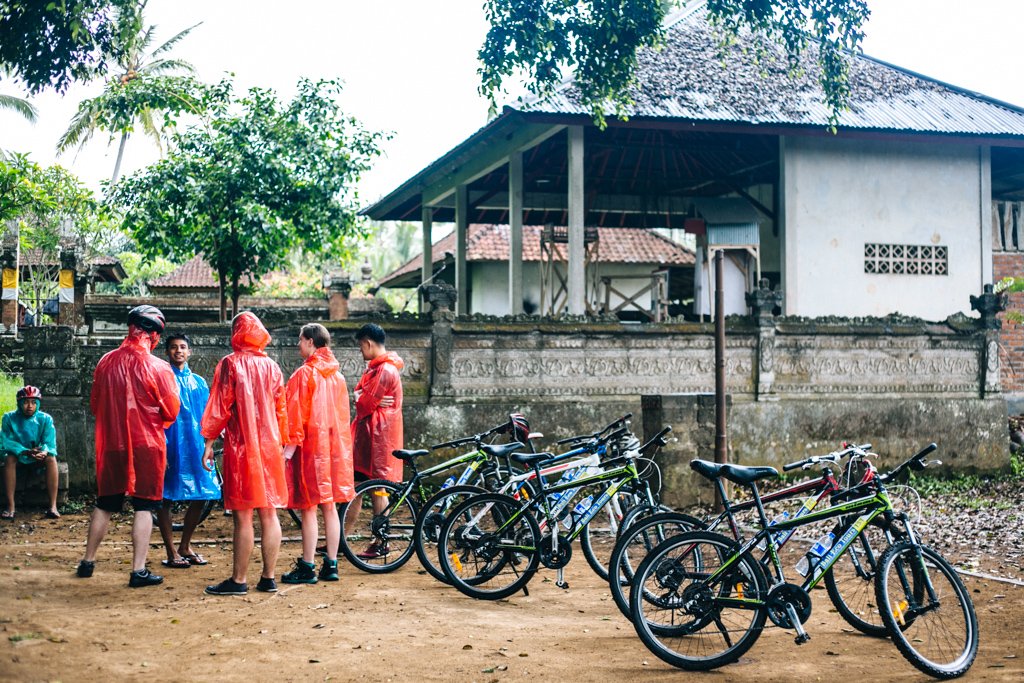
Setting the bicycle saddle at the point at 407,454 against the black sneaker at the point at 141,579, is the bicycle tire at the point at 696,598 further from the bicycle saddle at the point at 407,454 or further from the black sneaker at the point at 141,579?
the black sneaker at the point at 141,579

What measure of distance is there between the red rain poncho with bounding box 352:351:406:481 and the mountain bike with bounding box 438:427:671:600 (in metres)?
1.49

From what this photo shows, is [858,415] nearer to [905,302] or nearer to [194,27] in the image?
[905,302]

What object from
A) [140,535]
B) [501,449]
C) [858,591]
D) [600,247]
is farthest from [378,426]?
[600,247]

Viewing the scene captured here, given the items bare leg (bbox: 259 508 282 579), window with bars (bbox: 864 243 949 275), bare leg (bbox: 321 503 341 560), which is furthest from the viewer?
window with bars (bbox: 864 243 949 275)

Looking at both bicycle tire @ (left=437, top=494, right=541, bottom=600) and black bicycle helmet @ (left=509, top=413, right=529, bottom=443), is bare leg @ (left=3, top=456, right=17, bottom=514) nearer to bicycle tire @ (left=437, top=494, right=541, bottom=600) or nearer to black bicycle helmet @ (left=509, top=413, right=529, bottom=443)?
black bicycle helmet @ (left=509, top=413, right=529, bottom=443)

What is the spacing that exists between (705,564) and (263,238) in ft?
43.7

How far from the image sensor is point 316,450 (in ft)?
24.7

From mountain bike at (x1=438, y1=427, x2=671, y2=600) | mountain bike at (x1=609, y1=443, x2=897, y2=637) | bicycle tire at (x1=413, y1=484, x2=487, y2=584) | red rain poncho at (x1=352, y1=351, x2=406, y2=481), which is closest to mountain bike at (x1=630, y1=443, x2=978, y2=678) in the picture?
mountain bike at (x1=609, y1=443, x2=897, y2=637)

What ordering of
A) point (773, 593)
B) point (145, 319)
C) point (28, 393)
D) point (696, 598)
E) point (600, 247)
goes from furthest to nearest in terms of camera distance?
point (600, 247), point (28, 393), point (145, 319), point (696, 598), point (773, 593)

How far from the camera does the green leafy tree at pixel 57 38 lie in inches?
305

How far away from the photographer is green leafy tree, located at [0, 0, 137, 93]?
→ 305 inches

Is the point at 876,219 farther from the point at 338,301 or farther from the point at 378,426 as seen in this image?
the point at 378,426

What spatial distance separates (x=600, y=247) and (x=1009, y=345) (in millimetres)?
10607

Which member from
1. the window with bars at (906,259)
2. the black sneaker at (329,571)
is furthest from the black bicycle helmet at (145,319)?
the window with bars at (906,259)
